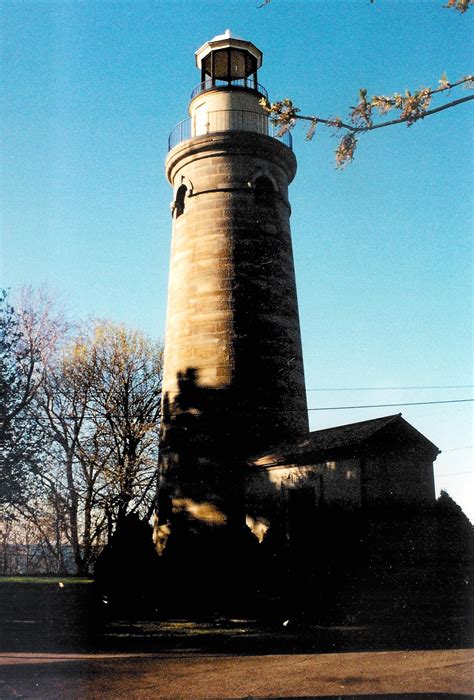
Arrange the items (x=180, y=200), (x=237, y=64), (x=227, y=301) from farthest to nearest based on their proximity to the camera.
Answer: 1. (x=180, y=200)
2. (x=237, y=64)
3. (x=227, y=301)

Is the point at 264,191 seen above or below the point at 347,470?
above

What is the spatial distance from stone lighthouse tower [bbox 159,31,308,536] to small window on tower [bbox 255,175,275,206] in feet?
0.10

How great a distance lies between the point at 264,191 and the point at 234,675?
47.1 feet

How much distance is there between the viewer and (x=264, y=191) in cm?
1947

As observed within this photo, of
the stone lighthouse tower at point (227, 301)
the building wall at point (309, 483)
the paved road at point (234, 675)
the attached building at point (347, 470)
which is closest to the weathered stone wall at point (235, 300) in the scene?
the stone lighthouse tower at point (227, 301)

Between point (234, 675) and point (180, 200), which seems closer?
point (234, 675)

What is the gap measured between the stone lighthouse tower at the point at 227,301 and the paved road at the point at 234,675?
7.97 meters

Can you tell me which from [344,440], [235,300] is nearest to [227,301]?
[235,300]

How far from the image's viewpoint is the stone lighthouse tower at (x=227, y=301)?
17.3 metres

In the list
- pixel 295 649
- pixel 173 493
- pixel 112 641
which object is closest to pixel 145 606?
pixel 173 493

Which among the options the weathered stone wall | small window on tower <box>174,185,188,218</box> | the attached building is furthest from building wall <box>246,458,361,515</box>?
small window on tower <box>174,185,188,218</box>

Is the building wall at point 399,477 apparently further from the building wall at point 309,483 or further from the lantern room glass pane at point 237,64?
the lantern room glass pane at point 237,64

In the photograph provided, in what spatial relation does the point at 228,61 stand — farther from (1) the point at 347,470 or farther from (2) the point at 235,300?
(1) the point at 347,470

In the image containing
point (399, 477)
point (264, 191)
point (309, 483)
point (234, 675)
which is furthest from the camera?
point (264, 191)
